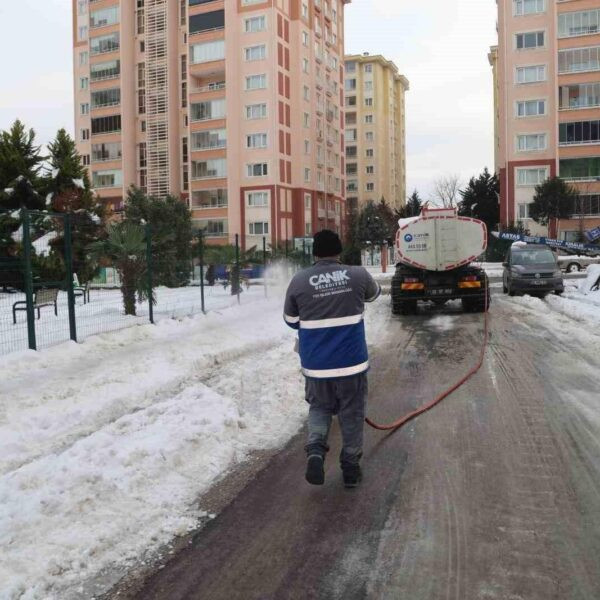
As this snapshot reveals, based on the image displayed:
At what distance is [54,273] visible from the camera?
11.5 m

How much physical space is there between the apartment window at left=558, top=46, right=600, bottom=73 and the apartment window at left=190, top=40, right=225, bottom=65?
2878 cm

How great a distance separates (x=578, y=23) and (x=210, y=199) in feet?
113

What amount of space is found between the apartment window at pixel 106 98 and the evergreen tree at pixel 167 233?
39.3 metres

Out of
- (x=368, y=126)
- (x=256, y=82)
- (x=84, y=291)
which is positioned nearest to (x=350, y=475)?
(x=84, y=291)

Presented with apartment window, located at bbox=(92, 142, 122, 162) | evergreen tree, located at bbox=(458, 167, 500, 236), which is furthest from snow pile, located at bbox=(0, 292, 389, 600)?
evergreen tree, located at bbox=(458, 167, 500, 236)

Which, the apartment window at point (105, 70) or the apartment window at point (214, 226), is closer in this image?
the apartment window at point (214, 226)

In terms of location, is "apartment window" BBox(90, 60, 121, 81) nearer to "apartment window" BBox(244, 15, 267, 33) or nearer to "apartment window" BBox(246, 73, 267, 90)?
"apartment window" BBox(244, 15, 267, 33)

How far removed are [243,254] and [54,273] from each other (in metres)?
10.9

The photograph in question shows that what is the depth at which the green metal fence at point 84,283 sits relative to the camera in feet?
34.0

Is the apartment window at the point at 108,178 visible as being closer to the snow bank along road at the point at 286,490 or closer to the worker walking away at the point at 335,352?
the snow bank along road at the point at 286,490

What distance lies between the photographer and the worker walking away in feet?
16.0

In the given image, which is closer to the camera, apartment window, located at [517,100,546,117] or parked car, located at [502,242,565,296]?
parked car, located at [502,242,565,296]

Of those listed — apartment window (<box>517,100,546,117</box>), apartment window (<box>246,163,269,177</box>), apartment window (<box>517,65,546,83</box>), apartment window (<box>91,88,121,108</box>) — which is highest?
apartment window (<box>91,88,121,108</box>)

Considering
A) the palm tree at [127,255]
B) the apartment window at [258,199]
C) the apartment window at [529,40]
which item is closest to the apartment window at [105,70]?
the apartment window at [258,199]
